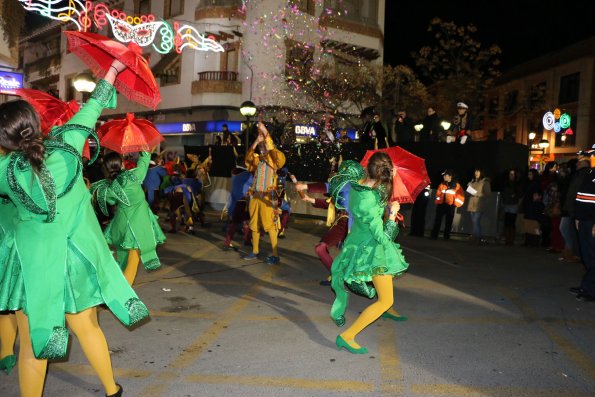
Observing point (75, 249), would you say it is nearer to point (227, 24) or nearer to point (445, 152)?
point (445, 152)

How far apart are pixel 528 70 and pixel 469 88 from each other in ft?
56.8

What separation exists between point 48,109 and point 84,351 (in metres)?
2.83

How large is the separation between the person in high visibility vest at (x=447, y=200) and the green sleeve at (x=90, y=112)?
1024 centimetres

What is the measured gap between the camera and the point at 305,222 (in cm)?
1524

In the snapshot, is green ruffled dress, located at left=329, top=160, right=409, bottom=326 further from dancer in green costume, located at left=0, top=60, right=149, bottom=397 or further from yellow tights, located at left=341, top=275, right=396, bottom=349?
dancer in green costume, located at left=0, top=60, right=149, bottom=397

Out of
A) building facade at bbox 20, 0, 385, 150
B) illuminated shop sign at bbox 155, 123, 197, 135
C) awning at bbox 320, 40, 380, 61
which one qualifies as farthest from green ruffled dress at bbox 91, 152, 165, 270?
illuminated shop sign at bbox 155, 123, 197, 135

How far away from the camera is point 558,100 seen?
131 feet

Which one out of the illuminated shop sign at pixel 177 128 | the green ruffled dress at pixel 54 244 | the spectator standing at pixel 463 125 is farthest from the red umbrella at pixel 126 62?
the illuminated shop sign at pixel 177 128

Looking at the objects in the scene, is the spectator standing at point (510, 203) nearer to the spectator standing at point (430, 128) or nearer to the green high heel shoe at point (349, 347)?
the spectator standing at point (430, 128)

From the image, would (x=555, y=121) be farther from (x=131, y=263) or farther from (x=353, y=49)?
(x=131, y=263)

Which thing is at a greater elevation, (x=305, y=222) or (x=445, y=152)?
(x=445, y=152)

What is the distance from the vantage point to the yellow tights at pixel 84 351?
3000mm

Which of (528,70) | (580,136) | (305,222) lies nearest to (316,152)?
(305,222)

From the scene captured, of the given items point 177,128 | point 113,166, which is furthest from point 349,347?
point 177,128
